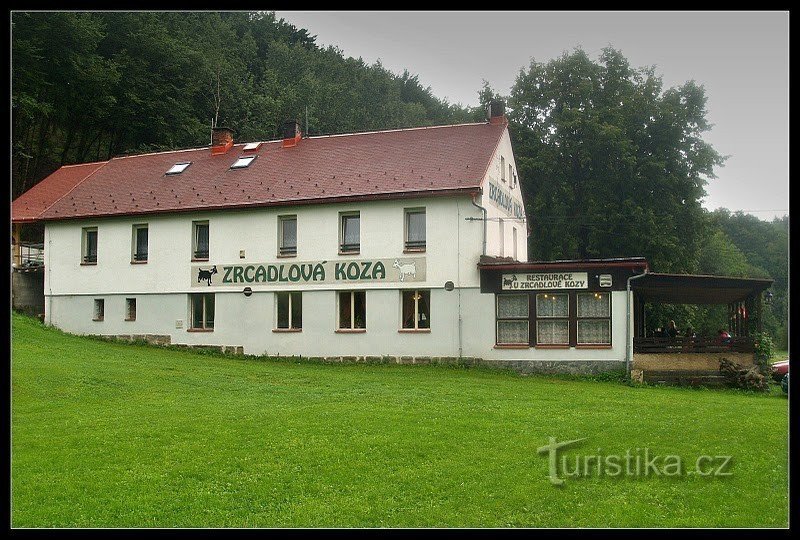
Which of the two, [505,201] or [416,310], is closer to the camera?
[416,310]

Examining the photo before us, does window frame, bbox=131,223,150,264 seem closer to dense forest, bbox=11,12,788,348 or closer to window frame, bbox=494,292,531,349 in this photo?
dense forest, bbox=11,12,788,348

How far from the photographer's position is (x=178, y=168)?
34.2 m

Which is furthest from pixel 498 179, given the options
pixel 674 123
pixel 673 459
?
pixel 673 459

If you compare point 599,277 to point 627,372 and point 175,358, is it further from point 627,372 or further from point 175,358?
point 175,358

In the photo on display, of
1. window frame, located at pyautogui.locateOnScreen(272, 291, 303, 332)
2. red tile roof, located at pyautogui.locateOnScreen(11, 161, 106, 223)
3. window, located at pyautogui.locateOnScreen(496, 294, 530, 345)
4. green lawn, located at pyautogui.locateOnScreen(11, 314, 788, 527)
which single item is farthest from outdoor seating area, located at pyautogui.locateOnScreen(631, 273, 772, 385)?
red tile roof, located at pyautogui.locateOnScreen(11, 161, 106, 223)

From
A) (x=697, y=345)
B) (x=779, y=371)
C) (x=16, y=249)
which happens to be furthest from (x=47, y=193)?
(x=779, y=371)

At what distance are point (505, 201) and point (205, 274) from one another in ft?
37.1

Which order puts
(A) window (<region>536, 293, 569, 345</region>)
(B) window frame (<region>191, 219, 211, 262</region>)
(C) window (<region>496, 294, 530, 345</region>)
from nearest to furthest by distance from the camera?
(A) window (<region>536, 293, 569, 345</region>), (C) window (<region>496, 294, 530, 345</region>), (B) window frame (<region>191, 219, 211, 262</region>)

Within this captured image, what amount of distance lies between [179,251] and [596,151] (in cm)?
2113

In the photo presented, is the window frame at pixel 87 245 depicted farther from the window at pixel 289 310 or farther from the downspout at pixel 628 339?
the downspout at pixel 628 339

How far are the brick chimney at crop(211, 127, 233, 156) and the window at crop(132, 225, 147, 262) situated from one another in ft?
17.2

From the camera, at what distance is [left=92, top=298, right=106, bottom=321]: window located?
31672mm

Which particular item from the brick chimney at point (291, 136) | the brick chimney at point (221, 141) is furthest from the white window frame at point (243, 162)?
the brick chimney at point (221, 141)

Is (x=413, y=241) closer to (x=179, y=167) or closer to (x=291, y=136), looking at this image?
(x=291, y=136)
